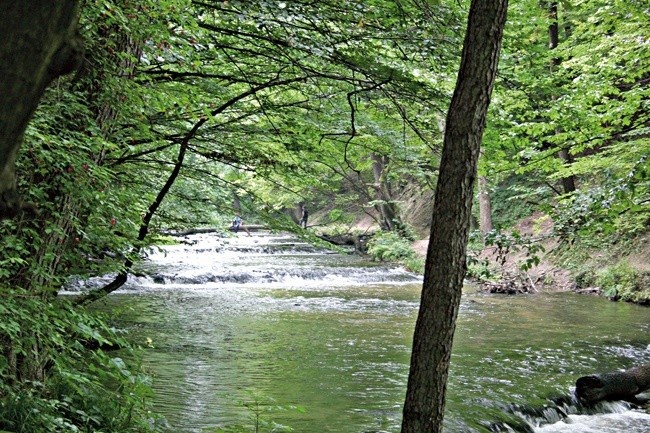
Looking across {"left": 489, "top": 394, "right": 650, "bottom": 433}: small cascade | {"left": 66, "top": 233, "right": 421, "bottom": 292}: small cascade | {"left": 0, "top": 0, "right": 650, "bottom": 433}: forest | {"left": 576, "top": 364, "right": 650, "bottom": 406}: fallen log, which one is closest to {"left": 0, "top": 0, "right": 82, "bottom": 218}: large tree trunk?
{"left": 0, "top": 0, "right": 650, "bottom": 433}: forest

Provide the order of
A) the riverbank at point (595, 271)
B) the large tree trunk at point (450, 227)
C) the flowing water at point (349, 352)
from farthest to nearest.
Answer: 1. the riverbank at point (595, 271)
2. the flowing water at point (349, 352)
3. the large tree trunk at point (450, 227)

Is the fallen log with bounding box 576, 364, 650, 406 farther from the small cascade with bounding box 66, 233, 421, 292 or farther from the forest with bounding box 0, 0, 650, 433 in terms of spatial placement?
the small cascade with bounding box 66, 233, 421, 292

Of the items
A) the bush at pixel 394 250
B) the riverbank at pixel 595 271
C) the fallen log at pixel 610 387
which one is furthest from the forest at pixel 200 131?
the bush at pixel 394 250

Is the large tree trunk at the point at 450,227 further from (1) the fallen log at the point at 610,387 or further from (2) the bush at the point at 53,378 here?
(1) the fallen log at the point at 610,387

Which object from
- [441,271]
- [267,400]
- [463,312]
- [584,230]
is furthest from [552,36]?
[441,271]

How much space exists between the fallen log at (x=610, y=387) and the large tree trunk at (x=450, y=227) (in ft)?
17.1

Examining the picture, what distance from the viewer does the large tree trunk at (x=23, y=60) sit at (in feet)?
3.60

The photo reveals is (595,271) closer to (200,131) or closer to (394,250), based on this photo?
(394,250)

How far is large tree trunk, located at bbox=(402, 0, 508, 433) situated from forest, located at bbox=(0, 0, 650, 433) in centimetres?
1

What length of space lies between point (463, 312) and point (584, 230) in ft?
25.2

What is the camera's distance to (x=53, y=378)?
4586mm

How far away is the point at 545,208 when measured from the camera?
6656 mm

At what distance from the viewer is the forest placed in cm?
383

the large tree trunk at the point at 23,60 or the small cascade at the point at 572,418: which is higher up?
the large tree trunk at the point at 23,60
